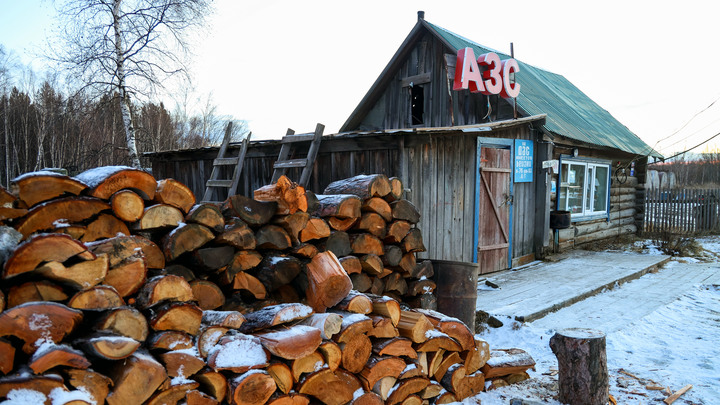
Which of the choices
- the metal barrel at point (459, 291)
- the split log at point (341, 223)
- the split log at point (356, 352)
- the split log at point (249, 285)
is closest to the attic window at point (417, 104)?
the metal barrel at point (459, 291)

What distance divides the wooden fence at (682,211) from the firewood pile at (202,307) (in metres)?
13.7

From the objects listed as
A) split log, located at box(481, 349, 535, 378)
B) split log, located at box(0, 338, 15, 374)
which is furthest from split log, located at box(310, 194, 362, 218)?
split log, located at box(0, 338, 15, 374)

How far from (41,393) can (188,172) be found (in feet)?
29.4

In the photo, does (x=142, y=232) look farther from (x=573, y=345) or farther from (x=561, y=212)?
(x=561, y=212)

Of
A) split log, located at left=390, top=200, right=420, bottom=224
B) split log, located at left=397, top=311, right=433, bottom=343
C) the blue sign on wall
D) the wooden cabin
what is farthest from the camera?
the blue sign on wall

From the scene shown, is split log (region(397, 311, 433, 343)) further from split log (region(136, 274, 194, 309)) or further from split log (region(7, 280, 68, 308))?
split log (region(7, 280, 68, 308))

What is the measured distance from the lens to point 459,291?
4.84 metres

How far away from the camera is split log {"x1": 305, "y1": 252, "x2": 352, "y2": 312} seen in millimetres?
3254

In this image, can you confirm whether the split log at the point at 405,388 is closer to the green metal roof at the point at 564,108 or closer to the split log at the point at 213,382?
the split log at the point at 213,382

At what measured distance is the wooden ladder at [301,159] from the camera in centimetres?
733

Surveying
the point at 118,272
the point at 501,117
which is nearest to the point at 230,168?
the point at 501,117

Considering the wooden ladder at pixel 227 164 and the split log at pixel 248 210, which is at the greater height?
the wooden ladder at pixel 227 164

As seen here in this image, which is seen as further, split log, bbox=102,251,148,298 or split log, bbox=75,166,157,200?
split log, bbox=75,166,157,200

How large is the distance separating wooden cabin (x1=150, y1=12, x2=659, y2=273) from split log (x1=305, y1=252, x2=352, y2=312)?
145 inches
